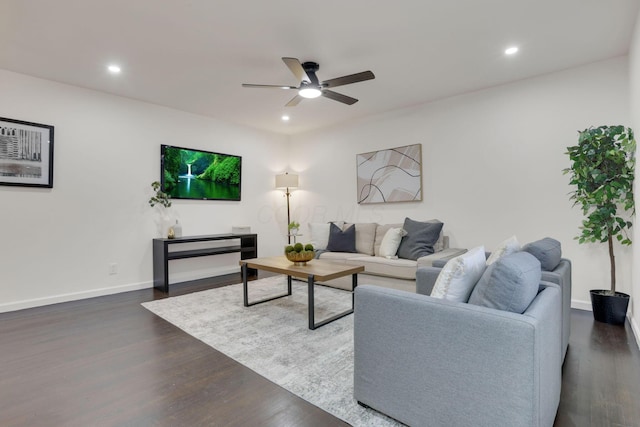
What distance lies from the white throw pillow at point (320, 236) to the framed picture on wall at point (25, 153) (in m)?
3.37

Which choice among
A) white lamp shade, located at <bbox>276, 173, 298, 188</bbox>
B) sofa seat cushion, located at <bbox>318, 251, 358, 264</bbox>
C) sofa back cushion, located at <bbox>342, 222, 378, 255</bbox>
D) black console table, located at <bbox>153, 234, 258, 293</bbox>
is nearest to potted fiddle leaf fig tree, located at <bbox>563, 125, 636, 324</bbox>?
sofa back cushion, located at <bbox>342, 222, 378, 255</bbox>

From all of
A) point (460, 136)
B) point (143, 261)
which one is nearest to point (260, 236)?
point (143, 261)

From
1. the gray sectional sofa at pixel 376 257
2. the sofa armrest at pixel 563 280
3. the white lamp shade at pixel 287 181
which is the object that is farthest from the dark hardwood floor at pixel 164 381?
the white lamp shade at pixel 287 181

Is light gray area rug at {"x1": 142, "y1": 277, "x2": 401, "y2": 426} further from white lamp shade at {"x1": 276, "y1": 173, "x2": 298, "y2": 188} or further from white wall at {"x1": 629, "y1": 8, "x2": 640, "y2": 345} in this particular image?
white wall at {"x1": 629, "y1": 8, "x2": 640, "y2": 345}

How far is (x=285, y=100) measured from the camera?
4.33 metres

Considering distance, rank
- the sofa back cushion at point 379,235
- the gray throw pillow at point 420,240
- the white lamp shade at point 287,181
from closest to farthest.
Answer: the gray throw pillow at point 420,240, the sofa back cushion at point 379,235, the white lamp shade at point 287,181

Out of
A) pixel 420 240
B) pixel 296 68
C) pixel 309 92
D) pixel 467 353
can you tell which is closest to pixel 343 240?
pixel 420 240

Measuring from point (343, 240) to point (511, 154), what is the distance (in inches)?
94.6

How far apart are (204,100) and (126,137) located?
1153 mm

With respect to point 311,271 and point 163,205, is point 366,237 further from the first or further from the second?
point 163,205

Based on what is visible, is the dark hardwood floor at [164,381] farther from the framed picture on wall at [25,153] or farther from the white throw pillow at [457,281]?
the framed picture on wall at [25,153]

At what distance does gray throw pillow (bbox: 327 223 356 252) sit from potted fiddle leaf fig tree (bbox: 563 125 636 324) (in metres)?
2.63

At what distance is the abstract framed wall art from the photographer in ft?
15.0

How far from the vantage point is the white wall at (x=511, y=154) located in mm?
3295
